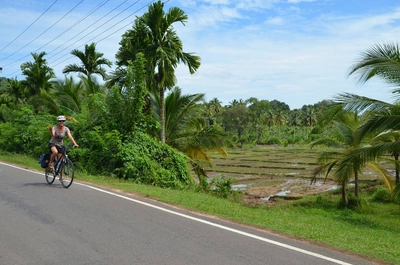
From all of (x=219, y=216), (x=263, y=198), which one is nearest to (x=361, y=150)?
(x=219, y=216)

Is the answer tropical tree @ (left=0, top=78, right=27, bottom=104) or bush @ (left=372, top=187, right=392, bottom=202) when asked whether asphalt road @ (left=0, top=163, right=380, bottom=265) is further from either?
tropical tree @ (left=0, top=78, right=27, bottom=104)

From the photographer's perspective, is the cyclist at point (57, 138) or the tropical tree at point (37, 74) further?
the tropical tree at point (37, 74)

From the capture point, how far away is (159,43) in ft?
57.8

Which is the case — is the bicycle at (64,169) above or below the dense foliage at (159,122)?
below

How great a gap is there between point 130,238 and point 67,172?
5.27 meters

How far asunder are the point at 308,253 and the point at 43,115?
1985cm

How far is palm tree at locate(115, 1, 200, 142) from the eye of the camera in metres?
17.5

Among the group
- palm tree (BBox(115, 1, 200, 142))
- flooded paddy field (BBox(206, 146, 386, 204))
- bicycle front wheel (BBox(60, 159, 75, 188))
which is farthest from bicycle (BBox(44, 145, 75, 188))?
flooded paddy field (BBox(206, 146, 386, 204))

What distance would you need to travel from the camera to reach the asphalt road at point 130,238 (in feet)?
16.9

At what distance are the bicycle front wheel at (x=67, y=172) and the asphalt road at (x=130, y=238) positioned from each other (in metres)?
1.81

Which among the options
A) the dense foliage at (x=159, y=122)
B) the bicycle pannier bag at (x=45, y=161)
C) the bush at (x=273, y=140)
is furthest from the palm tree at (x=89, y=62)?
the bush at (x=273, y=140)

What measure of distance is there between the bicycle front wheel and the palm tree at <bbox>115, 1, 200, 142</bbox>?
25.8ft

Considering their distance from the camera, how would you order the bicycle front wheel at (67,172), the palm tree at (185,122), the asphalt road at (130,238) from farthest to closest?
1. the palm tree at (185,122)
2. the bicycle front wheel at (67,172)
3. the asphalt road at (130,238)

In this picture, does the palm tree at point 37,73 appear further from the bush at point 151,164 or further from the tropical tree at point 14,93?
the bush at point 151,164
